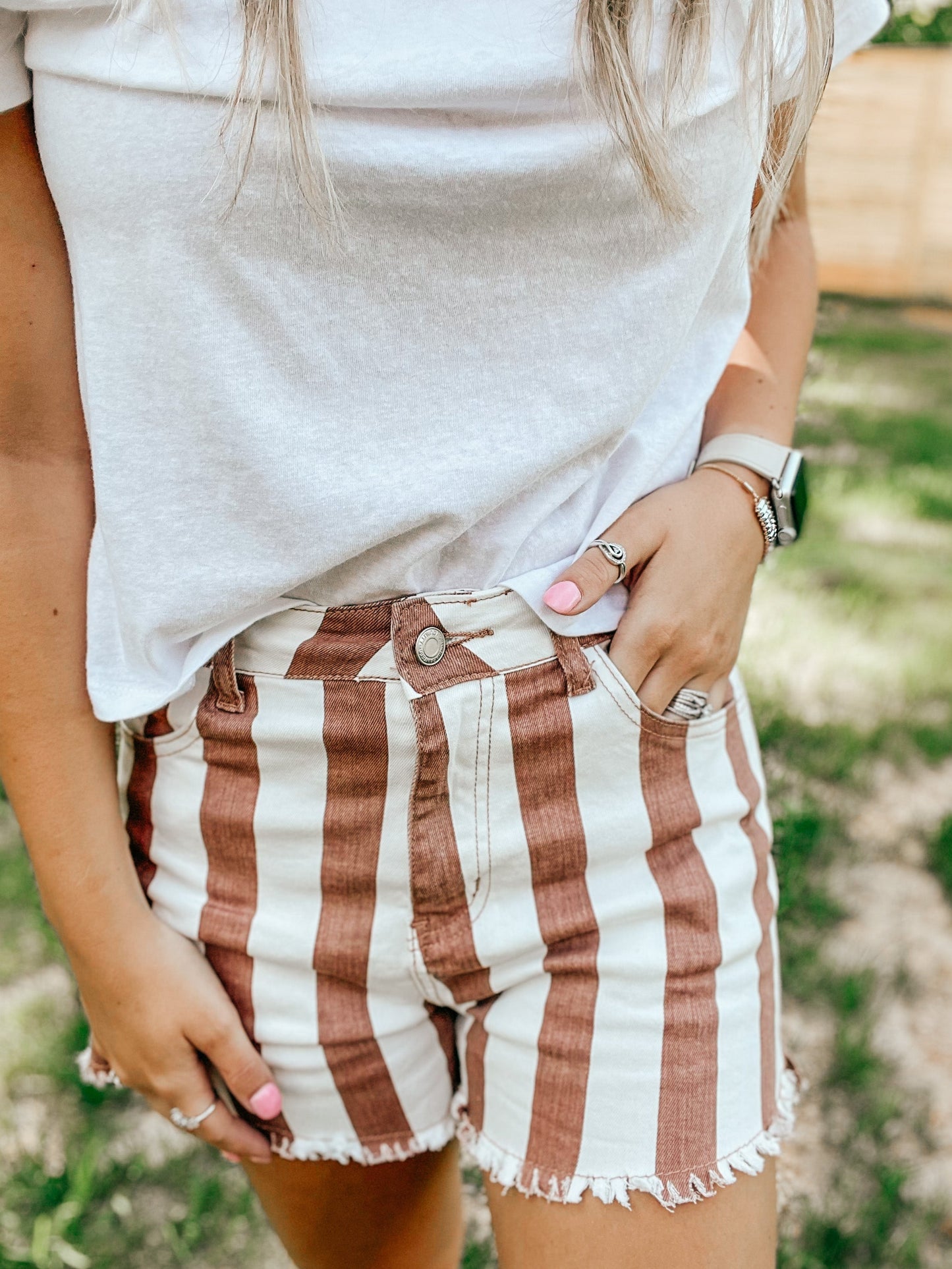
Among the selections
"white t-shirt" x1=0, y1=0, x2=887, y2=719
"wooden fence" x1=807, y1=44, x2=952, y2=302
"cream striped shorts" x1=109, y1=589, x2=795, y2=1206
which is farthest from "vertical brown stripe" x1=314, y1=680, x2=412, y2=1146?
"wooden fence" x1=807, y1=44, x2=952, y2=302

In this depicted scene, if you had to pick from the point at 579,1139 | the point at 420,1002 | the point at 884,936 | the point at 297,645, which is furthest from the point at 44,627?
the point at 884,936

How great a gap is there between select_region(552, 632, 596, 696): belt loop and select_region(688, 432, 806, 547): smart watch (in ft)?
0.92

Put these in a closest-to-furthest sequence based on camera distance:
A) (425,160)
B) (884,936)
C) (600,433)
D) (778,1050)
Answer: (425,160)
(600,433)
(778,1050)
(884,936)

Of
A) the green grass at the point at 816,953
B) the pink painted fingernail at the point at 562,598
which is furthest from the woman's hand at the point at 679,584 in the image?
the green grass at the point at 816,953

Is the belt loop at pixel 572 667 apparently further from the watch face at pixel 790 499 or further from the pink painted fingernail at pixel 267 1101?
the pink painted fingernail at pixel 267 1101

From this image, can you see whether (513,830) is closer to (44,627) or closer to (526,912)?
(526,912)

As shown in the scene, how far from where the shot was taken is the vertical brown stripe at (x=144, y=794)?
3.78 feet

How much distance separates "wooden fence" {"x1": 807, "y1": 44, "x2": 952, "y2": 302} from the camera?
306 inches

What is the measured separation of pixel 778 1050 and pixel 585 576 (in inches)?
19.7

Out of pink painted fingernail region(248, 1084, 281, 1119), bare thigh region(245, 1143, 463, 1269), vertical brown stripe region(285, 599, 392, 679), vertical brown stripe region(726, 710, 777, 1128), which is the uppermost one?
vertical brown stripe region(285, 599, 392, 679)

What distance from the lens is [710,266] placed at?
105cm

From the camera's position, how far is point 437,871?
108cm

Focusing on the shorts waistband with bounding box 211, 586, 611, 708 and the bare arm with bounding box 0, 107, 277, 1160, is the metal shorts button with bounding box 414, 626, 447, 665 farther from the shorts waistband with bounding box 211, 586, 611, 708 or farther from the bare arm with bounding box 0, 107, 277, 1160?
the bare arm with bounding box 0, 107, 277, 1160

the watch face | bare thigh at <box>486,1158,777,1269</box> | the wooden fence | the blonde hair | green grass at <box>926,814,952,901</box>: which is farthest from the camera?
the wooden fence
